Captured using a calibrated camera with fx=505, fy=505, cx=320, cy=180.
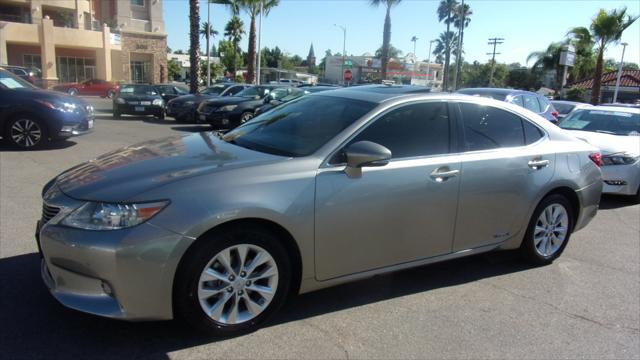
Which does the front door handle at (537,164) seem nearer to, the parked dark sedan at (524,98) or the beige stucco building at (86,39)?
the parked dark sedan at (524,98)

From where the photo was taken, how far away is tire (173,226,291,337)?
3129 millimetres

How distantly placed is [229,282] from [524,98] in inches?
419

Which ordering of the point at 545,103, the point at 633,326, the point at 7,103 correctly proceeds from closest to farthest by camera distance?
the point at 633,326, the point at 7,103, the point at 545,103

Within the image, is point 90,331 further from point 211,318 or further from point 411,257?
point 411,257

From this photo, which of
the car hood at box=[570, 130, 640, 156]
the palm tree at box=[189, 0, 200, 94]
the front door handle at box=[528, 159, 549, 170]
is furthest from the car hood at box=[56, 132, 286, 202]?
the palm tree at box=[189, 0, 200, 94]

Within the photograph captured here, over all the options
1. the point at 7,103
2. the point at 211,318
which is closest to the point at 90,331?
the point at 211,318

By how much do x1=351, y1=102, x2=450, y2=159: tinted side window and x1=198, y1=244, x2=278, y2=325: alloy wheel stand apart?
1174mm

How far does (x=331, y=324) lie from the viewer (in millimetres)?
3633

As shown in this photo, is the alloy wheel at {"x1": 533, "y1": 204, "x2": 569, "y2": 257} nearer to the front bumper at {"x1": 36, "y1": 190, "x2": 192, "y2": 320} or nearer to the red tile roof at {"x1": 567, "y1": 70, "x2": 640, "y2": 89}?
the front bumper at {"x1": 36, "y1": 190, "x2": 192, "y2": 320}

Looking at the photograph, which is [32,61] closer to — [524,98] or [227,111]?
[227,111]

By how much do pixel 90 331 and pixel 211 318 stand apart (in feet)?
2.69

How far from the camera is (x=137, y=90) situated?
1909 centimetres

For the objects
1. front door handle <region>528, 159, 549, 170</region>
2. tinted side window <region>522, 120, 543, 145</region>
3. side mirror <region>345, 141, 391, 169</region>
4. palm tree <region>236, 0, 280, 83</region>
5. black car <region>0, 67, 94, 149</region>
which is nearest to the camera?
side mirror <region>345, 141, 391, 169</region>

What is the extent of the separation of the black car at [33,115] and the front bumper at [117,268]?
8.00m
